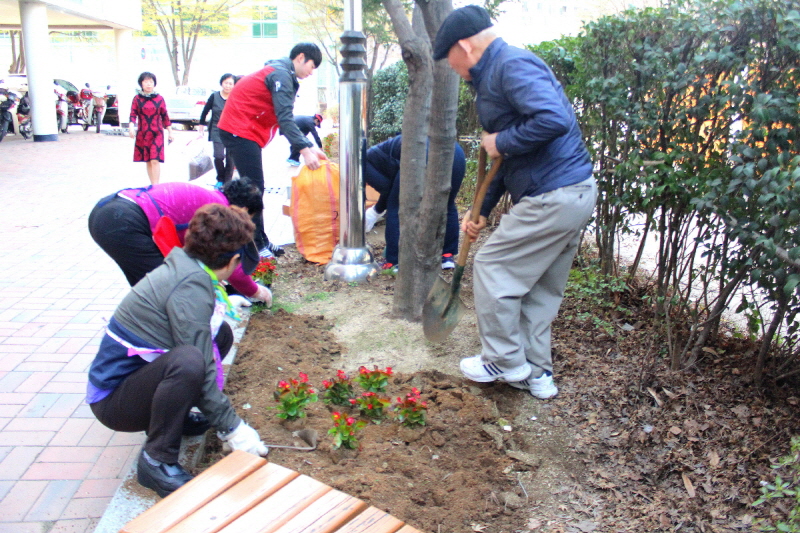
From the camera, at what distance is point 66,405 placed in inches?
128

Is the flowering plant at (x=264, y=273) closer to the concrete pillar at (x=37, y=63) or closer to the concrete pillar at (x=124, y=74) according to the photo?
the concrete pillar at (x=37, y=63)

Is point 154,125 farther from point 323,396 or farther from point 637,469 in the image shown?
point 637,469

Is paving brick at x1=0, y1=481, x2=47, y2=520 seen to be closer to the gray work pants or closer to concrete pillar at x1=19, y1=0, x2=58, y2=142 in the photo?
the gray work pants

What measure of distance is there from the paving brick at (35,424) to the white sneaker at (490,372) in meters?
1.93

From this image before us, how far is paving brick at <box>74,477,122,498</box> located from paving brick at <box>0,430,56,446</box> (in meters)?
0.43

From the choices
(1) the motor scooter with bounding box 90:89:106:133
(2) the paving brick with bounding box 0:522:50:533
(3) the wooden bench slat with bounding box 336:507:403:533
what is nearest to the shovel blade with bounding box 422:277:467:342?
(3) the wooden bench slat with bounding box 336:507:403:533

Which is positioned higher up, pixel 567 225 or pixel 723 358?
pixel 567 225

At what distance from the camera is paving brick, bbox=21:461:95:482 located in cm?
269

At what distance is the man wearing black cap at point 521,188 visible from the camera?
108 inches

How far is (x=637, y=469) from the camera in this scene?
2.69 m

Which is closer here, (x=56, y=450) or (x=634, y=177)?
(x=56, y=450)

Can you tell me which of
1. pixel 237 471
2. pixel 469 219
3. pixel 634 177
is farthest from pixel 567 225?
pixel 237 471

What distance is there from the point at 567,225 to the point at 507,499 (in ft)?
3.88

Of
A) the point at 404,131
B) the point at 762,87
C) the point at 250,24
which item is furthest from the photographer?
the point at 250,24
